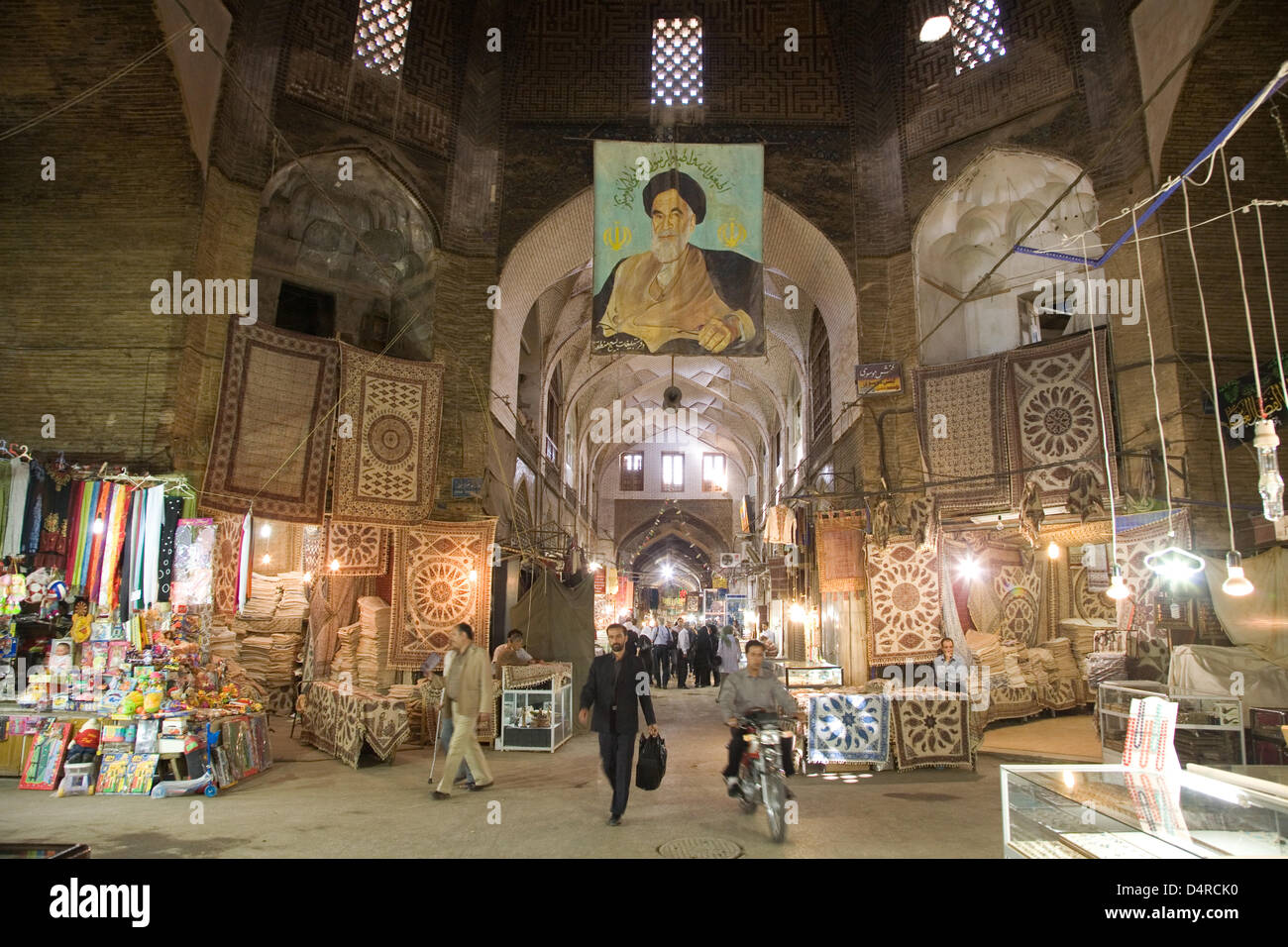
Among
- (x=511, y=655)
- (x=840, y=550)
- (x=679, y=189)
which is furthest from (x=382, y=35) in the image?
(x=840, y=550)

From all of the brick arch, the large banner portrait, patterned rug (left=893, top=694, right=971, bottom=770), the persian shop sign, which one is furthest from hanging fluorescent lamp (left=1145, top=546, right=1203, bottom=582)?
the brick arch

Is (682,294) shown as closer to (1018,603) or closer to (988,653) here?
(988,653)

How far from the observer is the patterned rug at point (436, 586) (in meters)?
10.2

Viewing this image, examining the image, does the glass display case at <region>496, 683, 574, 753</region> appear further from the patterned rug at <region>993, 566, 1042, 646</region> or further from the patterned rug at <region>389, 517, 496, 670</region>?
the patterned rug at <region>993, 566, 1042, 646</region>

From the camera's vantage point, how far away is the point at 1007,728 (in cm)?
1087

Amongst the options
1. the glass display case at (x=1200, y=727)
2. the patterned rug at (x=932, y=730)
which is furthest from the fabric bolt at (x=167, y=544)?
the glass display case at (x=1200, y=727)

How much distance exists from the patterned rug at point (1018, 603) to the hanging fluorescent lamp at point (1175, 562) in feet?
23.1

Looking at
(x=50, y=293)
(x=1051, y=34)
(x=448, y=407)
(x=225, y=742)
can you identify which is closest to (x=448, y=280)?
(x=448, y=407)

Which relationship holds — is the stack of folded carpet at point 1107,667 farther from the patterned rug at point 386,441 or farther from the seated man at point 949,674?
the patterned rug at point 386,441

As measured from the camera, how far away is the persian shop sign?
36.5ft

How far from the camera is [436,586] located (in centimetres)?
1039

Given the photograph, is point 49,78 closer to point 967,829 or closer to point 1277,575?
point 967,829
